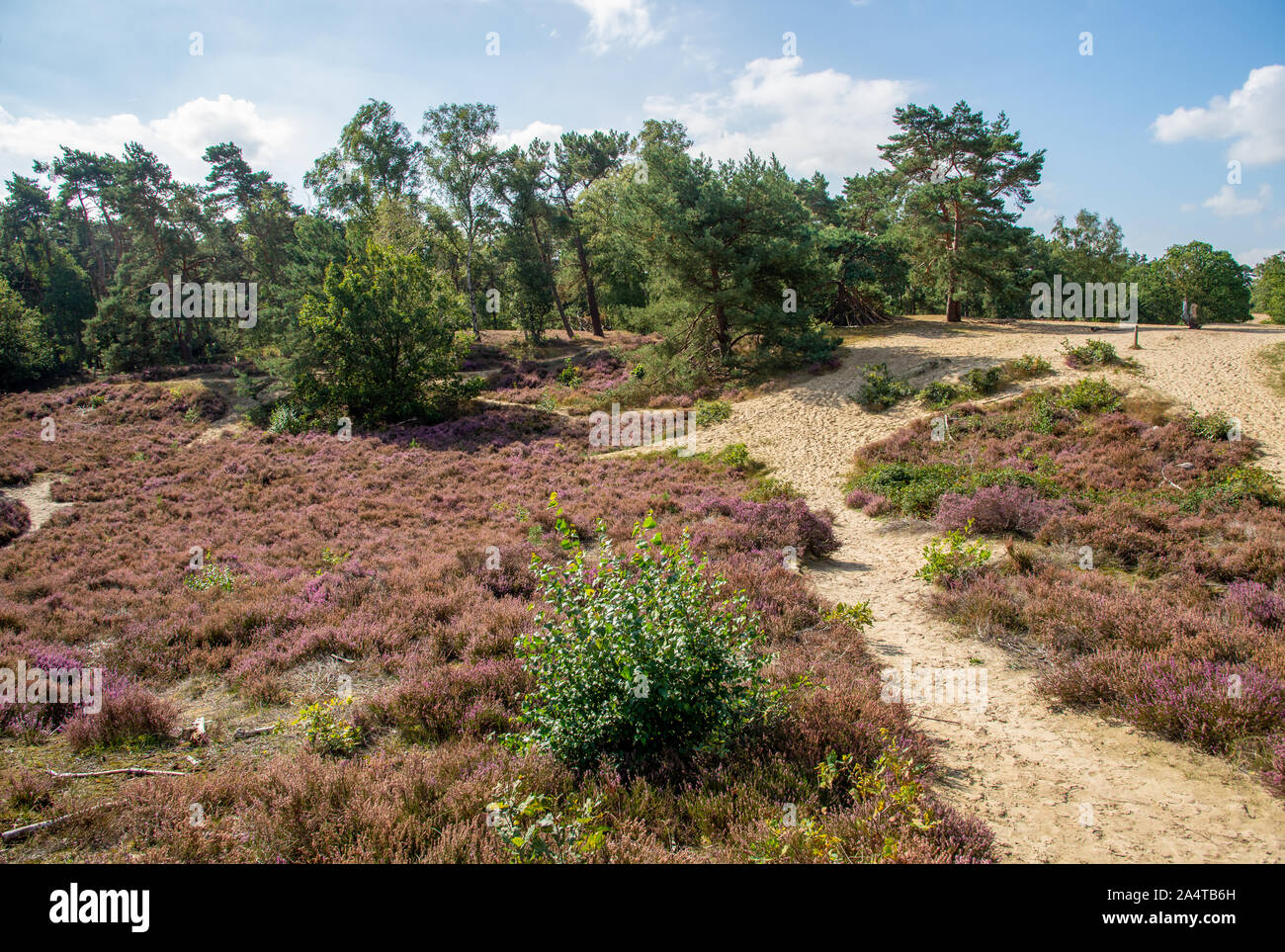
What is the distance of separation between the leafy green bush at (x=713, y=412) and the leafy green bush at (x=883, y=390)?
4994 millimetres

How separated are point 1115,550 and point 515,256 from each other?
3546 cm

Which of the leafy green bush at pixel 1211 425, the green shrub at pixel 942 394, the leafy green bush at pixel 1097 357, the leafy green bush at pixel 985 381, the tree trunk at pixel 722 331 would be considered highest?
the tree trunk at pixel 722 331

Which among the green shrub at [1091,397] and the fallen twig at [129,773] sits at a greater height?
the green shrub at [1091,397]

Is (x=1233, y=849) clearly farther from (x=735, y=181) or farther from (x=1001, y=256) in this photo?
(x=1001, y=256)

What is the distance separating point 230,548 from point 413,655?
792cm

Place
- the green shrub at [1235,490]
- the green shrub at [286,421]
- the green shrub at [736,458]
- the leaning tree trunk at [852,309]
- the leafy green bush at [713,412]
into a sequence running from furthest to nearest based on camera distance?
the leaning tree trunk at [852,309] → the green shrub at [286,421] → the leafy green bush at [713,412] → the green shrub at [736,458] → the green shrub at [1235,490]

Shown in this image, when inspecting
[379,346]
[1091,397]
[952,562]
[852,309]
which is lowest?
[952,562]

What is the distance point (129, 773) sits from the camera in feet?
16.3

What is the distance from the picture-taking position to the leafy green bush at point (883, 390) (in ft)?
70.3

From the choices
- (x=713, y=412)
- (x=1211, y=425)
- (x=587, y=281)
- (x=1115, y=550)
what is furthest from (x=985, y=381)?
(x=587, y=281)

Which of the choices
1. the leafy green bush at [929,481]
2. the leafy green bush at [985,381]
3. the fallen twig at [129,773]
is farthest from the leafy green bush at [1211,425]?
the fallen twig at [129,773]

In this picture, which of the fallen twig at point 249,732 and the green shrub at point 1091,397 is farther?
the green shrub at point 1091,397

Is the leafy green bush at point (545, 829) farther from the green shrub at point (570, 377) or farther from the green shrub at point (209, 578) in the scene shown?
the green shrub at point (570, 377)

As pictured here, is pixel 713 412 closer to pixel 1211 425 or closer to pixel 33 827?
pixel 1211 425
